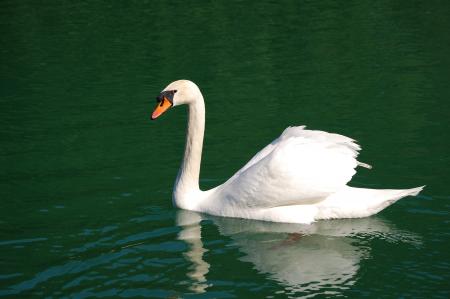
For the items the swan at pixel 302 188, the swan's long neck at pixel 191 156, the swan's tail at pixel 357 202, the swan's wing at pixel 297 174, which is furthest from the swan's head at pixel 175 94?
the swan's tail at pixel 357 202

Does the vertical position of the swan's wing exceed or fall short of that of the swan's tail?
it exceeds it

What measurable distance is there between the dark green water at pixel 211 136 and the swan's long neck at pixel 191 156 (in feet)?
1.11

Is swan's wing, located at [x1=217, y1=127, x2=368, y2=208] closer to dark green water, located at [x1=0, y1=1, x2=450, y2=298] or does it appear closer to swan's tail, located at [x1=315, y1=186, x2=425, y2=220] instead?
swan's tail, located at [x1=315, y1=186, x2=425, y2=220]

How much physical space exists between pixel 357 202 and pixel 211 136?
156 inches

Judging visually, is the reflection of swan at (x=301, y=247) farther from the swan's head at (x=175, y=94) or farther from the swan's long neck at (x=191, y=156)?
the swan's head at (x=175, y=94)

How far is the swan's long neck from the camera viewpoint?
9211mm

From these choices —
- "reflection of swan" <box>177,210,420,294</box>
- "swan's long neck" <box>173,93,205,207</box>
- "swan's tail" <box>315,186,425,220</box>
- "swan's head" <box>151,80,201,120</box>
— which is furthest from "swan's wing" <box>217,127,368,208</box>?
"swan's head" <box>151,80,201,120</box>

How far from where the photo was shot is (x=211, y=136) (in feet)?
39.3

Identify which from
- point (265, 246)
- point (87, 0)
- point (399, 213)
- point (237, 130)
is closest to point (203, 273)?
point (265, 246)

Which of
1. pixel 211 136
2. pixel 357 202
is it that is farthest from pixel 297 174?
pixel 211 136

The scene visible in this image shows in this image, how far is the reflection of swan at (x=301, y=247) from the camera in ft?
23.7

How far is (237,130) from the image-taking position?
1220 centimetres

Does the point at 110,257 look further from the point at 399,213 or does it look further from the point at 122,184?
the point at 399,213

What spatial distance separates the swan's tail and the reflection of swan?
0.38 ft
